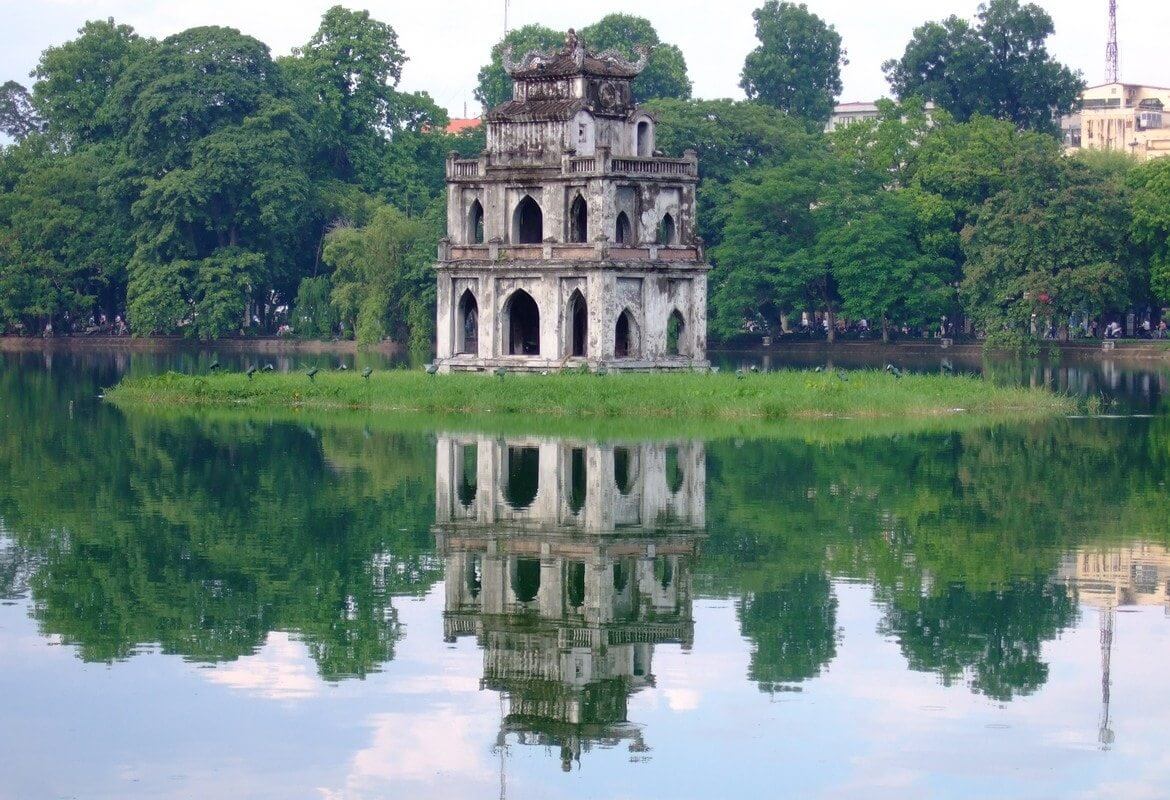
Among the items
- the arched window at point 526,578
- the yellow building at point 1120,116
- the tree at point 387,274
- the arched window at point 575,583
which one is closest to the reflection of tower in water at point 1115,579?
the arched window at point 575,583

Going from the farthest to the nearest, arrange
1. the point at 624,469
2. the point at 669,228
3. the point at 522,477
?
the point at 669,228, the point at 624,469, the point at 522,477

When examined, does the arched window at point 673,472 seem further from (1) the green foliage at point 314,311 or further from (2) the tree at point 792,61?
(2) the tree at point 792,61

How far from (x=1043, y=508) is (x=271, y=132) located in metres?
67.7

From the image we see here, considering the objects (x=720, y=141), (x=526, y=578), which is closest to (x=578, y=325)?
(x=526, y=578)

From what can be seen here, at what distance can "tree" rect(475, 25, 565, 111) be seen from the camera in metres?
122

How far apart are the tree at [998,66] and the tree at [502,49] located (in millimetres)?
20492

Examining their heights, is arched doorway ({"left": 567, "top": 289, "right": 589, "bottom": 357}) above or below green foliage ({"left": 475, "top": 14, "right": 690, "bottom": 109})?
below

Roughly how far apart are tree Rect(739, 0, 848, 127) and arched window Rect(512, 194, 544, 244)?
65714 millimetres

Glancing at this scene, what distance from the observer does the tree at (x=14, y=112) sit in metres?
147

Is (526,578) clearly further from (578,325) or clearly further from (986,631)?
(578,325)

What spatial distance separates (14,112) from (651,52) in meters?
49.3

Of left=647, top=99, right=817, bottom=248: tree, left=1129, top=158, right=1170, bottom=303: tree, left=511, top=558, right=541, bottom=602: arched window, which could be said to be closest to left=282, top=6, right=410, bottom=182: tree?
left=647, top=99, right=817, bottom=248: tree

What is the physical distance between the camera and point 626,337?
2450 inches

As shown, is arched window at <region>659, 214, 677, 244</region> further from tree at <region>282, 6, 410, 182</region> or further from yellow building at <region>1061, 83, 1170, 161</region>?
yellow building at <region>1061, 83, 1170, 161</region>
